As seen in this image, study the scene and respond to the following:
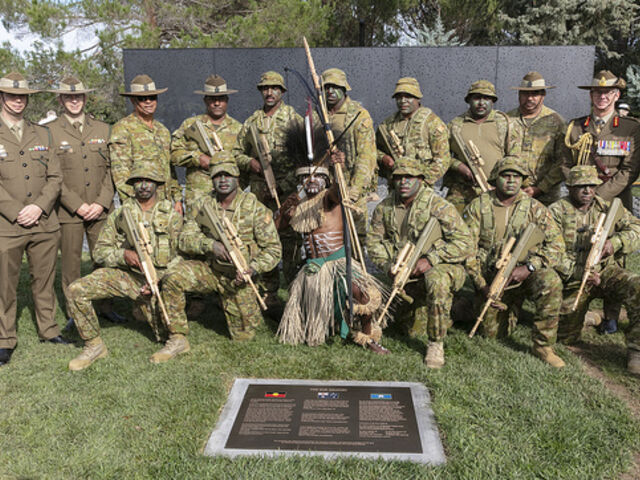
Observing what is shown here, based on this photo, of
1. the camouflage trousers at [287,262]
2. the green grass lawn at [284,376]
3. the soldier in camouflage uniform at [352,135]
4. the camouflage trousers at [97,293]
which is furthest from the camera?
the camouflage trousers at [287,262]

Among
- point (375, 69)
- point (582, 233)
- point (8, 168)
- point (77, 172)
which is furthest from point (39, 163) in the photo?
point (375, 69)

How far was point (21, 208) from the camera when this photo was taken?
5.06 metres

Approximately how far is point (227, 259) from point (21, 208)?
6.38 ft

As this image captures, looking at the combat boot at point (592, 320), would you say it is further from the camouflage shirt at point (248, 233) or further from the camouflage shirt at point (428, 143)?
the camouflage shirt at point (248, 233)

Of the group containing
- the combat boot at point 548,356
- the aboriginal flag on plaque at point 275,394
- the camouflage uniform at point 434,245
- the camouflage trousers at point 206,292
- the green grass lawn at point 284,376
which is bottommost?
the green grass lawn at point 284,376

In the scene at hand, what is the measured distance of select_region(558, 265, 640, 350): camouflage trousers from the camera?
4.82 meters

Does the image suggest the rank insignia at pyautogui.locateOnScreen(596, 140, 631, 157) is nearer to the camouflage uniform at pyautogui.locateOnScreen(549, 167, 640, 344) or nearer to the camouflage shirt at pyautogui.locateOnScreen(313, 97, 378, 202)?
the camouflage uniform at pyautogui.locateOnScreen(549, 167, 640, 344)

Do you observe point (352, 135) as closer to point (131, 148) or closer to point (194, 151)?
point (194, 151)

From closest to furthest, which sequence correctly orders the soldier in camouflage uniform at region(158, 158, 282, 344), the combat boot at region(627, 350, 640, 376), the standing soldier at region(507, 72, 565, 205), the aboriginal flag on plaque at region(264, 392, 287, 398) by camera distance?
the aboriginal flag on plaque at region(264, 392, 287, 398) → the combat boot at region(627, 350, 640, 376) → the soldier in camouflage uniform at region(158, 158, 282, 344) → the standing soldier at region(507, 72, 565, 205)

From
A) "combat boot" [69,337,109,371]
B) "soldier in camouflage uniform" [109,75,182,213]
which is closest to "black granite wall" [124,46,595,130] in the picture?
"soldier in camouflage uniform" [109,75,182,213]

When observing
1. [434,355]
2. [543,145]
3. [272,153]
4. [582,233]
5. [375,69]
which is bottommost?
[434,355]

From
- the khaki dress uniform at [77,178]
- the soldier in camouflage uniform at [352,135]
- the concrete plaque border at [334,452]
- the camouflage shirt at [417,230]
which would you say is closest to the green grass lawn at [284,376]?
the concrete plaque border at [334,452]

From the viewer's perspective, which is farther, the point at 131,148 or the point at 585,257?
the point at 131,148

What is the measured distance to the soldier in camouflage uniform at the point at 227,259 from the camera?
16.8 ft
